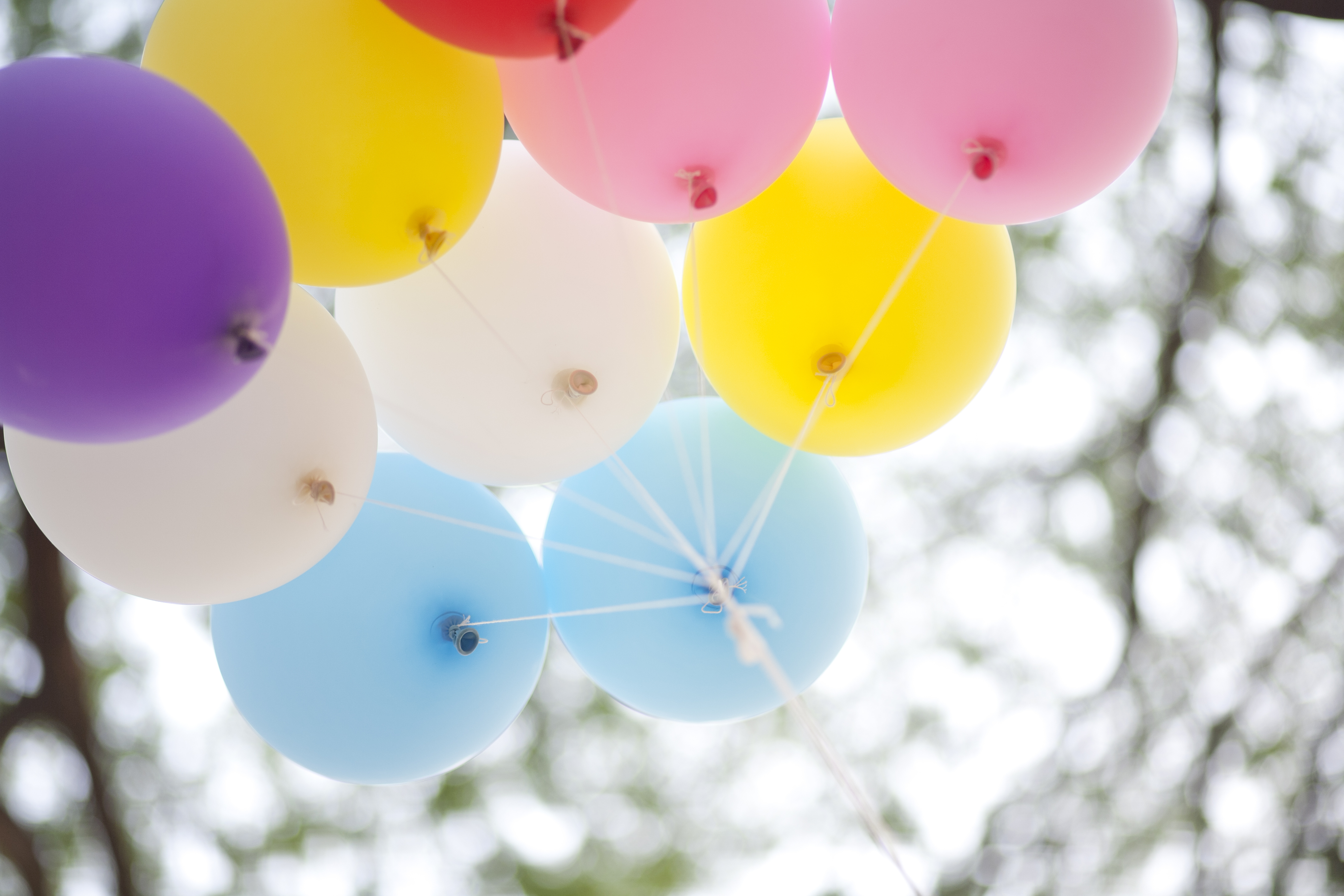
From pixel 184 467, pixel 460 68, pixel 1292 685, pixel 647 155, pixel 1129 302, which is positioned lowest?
pixel 1292 685

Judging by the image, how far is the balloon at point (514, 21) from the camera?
1162 mm

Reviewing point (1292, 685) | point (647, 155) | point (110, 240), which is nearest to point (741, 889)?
point (1292, 685)

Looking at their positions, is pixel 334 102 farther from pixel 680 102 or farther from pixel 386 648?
pixel 386 648

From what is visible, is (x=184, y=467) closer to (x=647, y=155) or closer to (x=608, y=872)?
(x=647, y=155)

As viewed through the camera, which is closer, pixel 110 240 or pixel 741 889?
pixel 110 240

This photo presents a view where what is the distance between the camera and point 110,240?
1023 millimetres

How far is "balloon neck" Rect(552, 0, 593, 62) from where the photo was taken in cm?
116

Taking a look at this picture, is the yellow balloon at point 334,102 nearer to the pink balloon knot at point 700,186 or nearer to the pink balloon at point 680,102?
the pink balloon at point 680,102

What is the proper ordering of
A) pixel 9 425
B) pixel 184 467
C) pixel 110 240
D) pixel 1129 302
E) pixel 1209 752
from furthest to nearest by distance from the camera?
pixel 1209 752 → pixel 1129 302 → pixel 184 467 → pixel 9 425 → pixel 110 240

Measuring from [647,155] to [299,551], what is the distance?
31.3 inches

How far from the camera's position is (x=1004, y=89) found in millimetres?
1344

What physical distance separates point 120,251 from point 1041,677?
3.79 meters

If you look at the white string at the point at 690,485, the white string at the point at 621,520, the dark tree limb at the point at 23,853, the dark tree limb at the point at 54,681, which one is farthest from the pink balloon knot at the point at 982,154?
the dark tree limb at the point at 23,853

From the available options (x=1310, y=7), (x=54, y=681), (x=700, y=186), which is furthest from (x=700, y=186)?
(x=54, y=681)
